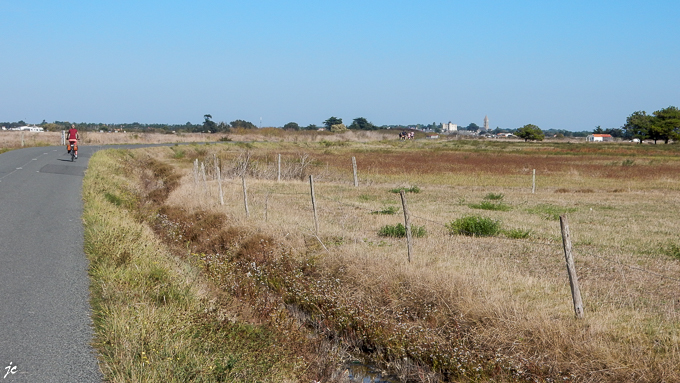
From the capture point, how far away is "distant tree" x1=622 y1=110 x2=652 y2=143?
407ft

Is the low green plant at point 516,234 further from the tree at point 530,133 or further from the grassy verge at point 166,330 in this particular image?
the tree at point 530,133

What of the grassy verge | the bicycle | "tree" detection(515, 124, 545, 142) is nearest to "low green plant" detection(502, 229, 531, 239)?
the grassy verge

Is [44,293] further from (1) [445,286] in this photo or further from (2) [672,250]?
(2) [672,250]

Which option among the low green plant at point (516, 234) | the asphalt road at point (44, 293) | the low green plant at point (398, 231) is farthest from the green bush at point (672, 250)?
the asphalt road at point (44, 293)

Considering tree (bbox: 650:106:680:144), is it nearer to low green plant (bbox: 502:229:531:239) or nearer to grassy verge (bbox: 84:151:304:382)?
low green plant (bbox: 502:229:531:239)

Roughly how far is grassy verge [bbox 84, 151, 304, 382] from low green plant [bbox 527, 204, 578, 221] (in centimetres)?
1111

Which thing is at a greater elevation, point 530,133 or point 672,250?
point 530,133

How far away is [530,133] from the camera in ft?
436

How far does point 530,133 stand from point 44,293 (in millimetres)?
131893

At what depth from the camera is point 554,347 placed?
7641 mm

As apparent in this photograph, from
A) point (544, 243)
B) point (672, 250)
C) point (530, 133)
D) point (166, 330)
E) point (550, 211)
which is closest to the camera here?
point (166, 330)

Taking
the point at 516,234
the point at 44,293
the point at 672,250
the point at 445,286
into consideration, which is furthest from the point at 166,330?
the point at 672,250

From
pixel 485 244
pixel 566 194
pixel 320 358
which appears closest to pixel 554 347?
pixel 320 358

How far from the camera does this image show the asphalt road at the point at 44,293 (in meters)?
6.56
